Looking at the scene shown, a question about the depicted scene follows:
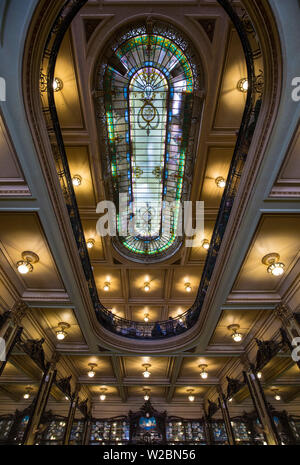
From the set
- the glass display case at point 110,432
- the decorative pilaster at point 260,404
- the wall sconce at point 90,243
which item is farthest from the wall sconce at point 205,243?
the glass display case at point 110,432

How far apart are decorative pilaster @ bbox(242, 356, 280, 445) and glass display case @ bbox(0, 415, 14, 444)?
10255 millimetres

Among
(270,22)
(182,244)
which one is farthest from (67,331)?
(270,22)

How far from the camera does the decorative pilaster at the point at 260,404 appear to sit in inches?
300

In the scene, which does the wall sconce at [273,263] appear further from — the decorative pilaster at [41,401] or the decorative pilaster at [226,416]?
the decorative pilaster at [41,401]

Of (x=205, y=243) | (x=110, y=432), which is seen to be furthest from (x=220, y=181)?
(x=110, y=432)

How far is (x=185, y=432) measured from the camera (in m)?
12.6

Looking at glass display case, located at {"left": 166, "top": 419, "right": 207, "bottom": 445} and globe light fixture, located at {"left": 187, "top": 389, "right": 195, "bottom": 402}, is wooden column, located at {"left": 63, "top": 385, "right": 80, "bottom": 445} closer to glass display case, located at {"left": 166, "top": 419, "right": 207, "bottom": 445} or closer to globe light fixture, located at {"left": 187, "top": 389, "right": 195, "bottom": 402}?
glass display case, located at {"left": 166, "top": 419, "right": 207, "bottom": 445}

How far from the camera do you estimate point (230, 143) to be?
306 inches

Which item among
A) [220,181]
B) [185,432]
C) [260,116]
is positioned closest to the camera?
[260,116]

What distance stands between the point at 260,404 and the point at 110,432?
846 centimetres

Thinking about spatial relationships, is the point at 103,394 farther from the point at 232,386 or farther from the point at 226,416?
the point at 232,386

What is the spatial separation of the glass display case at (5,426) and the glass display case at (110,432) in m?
3.97

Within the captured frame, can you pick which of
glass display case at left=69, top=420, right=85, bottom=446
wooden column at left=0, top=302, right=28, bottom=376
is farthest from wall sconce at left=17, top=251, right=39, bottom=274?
glass display case at left=69, top=420, right=85, bottom=446

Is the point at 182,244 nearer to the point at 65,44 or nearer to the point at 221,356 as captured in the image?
the point at 221,356
